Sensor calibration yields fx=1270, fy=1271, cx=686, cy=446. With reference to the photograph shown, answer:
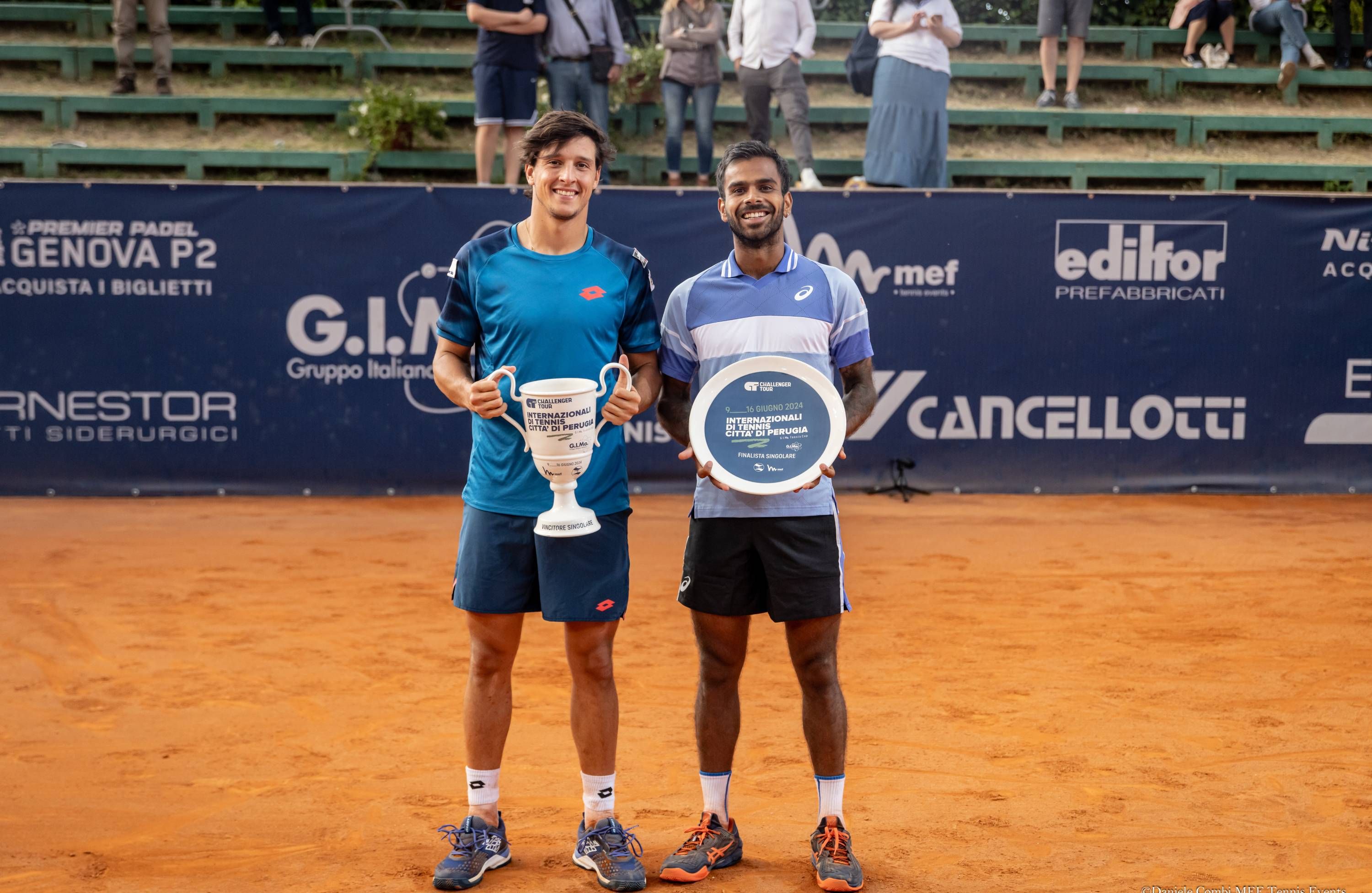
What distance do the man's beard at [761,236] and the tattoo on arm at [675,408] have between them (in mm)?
477

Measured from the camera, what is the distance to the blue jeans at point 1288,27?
567 inches

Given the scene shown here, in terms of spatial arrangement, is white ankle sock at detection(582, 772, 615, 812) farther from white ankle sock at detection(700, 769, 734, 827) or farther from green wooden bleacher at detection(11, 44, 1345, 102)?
green wooden bleacher at detection(11, 44, 1345, 102)

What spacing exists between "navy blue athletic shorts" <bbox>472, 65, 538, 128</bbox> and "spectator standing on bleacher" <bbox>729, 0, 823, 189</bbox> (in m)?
1.95

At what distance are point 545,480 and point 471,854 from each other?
3.64 feet

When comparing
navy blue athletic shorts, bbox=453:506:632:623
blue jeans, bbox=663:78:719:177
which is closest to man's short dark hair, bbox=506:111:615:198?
navy blue athletic shorts, bbox=453:506:632:623

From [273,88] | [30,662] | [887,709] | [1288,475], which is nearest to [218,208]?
[30,662]

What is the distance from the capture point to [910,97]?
419 inches

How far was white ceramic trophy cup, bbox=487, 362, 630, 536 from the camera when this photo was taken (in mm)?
3428

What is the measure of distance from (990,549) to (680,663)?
306 cm

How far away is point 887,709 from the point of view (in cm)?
516

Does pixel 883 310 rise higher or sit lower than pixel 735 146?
lower

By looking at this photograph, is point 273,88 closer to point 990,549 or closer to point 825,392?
point 990,549

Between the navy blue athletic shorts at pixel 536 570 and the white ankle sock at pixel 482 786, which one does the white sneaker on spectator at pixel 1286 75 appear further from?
the white ankle sock at pixel 482 786

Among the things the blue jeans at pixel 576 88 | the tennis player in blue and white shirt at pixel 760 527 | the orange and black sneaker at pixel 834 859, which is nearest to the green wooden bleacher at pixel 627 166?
the blue jeans at pixel 576 88
